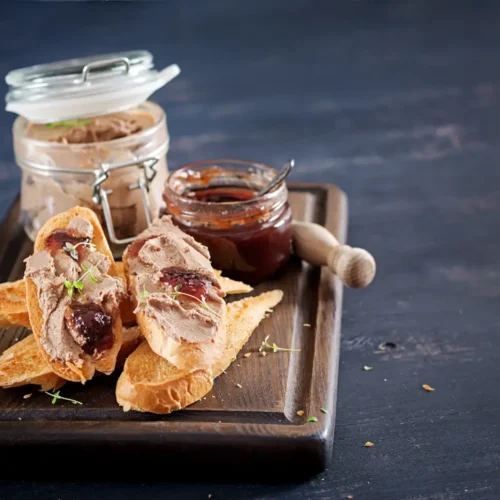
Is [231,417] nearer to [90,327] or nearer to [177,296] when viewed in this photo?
[177,296]

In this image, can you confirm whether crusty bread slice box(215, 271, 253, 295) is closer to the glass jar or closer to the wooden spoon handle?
the wooden spoon handle

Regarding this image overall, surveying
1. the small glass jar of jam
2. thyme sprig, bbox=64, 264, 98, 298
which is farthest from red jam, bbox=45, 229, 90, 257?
the small glass jar of jam

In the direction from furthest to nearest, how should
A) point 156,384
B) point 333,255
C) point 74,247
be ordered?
point 333,255, point 74,247, point 156,384

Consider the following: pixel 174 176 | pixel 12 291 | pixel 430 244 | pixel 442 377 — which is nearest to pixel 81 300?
pixel 12 291

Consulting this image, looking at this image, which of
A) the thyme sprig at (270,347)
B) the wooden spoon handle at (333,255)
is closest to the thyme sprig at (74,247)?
the thyme sprig at (270,347)

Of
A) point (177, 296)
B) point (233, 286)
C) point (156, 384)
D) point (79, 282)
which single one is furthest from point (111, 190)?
point (156, 384)

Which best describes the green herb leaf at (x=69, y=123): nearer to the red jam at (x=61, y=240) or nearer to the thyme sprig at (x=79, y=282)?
the red jam at (x=61, y=240)

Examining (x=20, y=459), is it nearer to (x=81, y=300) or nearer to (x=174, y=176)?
(x=81, y=300)
